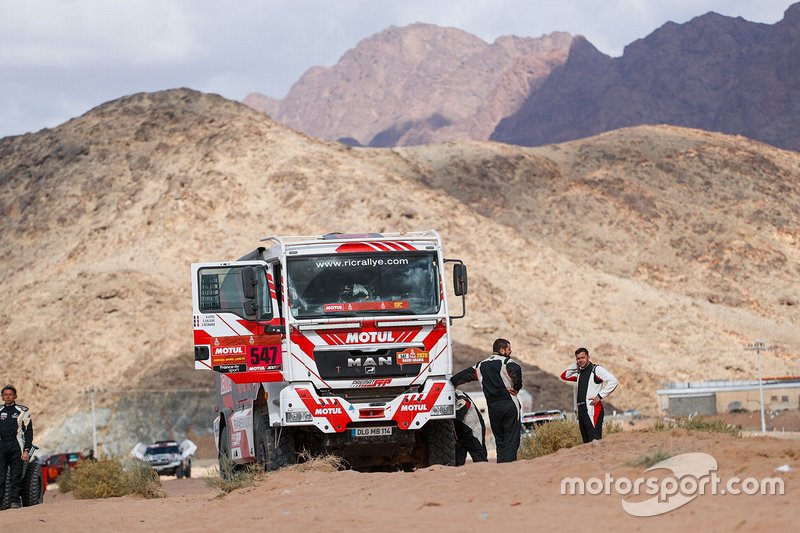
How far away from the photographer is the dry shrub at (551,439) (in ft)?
59.4

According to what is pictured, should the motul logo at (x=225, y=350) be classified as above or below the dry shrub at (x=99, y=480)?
above

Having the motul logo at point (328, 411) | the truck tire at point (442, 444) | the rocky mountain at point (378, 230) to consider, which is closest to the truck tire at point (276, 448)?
the motul logo at point (328, 411)

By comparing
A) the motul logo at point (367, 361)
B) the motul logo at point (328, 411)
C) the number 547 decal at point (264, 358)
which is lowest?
the motul logo at point (328, 411)

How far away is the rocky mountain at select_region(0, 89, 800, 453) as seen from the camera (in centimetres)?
5884

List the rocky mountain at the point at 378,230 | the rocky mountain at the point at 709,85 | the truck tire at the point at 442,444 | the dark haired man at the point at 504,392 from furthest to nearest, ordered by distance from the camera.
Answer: the rocky mountain at the point at 709,85, the rocky mountain at the point at 378,230, the truck tire at the point at 442,444, the dark haired man at the point at 504,392

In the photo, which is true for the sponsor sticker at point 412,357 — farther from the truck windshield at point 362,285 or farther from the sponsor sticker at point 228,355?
the sponsor sticker at point 228,355

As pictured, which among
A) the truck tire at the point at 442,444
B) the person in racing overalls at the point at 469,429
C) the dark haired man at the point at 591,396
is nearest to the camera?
the dark haired man at the point at 591,396

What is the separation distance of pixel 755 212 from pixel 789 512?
88.1 meters

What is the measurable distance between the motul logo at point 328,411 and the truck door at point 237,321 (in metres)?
0.85

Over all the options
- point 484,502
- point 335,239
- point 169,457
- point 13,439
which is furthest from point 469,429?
point 169,457

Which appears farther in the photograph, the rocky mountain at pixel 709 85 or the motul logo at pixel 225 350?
the rocky mountain at pixel 709 85

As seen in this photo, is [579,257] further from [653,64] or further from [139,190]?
[653,64]

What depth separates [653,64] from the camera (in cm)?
19112

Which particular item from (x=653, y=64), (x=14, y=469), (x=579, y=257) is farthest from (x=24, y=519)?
(x=653, y=64)
